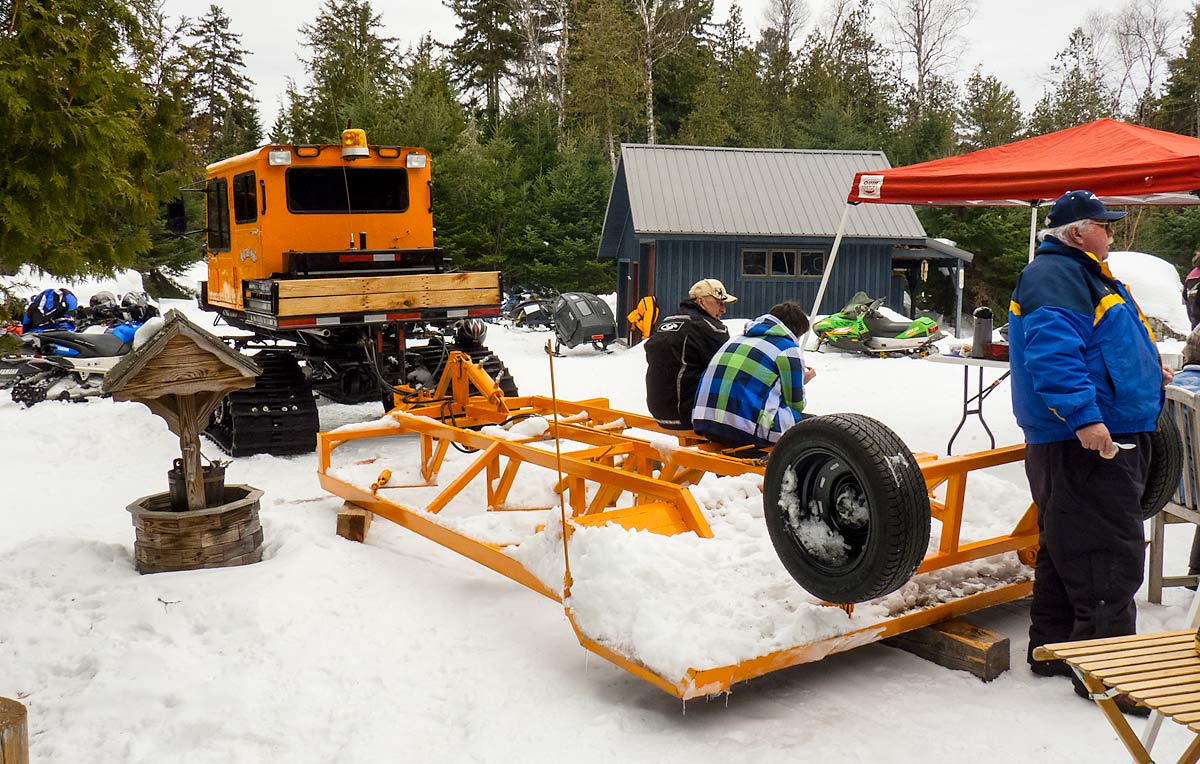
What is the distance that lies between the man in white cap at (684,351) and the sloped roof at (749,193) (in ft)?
44.6

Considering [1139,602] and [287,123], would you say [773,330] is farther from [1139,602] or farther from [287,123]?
[287,123]

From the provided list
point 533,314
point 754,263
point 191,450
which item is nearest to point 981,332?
point 191,450

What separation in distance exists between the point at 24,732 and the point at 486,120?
36.8 meters

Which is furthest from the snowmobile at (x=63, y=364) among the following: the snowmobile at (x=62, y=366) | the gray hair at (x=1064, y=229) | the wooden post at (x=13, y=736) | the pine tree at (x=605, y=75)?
→ the pine tree at (x=605, y=75)

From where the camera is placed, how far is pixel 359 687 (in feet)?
12.5

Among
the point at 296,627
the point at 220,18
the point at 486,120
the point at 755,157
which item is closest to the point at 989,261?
the point at 755,157

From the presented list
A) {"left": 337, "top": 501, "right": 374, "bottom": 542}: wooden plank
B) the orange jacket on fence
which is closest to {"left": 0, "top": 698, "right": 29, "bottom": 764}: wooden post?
{"left": 337, "top": 501, "right": 374, "bottom": 542}: wooden plank

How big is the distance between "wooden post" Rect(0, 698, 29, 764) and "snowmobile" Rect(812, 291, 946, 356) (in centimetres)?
1450

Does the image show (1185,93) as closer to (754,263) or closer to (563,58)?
(563,58)

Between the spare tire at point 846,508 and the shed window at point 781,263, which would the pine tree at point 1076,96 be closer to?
the shed window at point 781,263

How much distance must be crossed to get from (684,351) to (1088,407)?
2.59m

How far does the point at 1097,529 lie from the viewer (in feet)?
11.7

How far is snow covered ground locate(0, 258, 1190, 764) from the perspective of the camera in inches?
132

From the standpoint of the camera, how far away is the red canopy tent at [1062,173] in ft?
21.9
